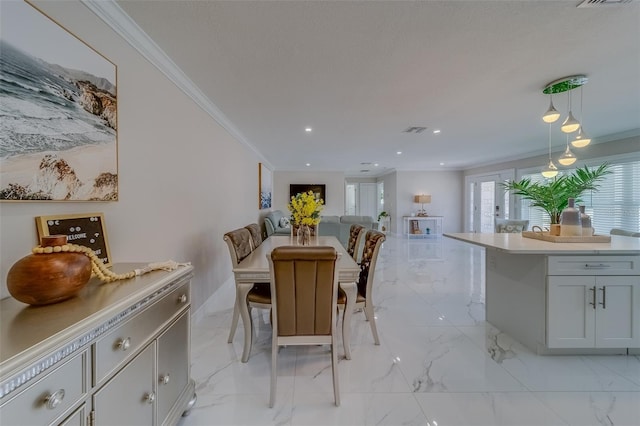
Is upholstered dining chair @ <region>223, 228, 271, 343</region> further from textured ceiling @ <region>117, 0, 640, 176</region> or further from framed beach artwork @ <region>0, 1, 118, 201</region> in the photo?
textured ceiling @ <region>117, 0, 640, 176</region>

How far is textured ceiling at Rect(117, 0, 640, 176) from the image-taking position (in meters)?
1.70

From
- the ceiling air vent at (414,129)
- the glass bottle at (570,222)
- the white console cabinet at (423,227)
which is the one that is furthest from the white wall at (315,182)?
the glass bottle at (570,222)

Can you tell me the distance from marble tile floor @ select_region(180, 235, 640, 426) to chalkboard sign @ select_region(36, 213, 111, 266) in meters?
1.12

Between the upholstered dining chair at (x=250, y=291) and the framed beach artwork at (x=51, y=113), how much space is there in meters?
1.00

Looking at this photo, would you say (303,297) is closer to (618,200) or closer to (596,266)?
(596,266)

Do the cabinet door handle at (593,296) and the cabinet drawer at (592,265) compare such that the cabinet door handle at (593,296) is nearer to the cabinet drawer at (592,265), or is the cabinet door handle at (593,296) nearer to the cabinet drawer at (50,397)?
the cabinet drawer at (592,265)

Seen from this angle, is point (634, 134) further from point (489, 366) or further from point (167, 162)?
point (167, 162)

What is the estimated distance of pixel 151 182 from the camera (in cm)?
205

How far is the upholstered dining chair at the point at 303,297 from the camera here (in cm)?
164

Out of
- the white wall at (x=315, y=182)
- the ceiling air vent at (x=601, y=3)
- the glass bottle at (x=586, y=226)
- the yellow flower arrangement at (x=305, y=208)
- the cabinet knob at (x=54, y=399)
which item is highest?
the ceiling air vent at (x=601, y=3)

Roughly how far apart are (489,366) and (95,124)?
10.1 feet

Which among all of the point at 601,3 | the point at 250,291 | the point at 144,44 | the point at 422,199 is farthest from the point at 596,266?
the point at 422,199

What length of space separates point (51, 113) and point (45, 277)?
79 cm

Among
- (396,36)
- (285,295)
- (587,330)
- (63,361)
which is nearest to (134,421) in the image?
(63,361)
